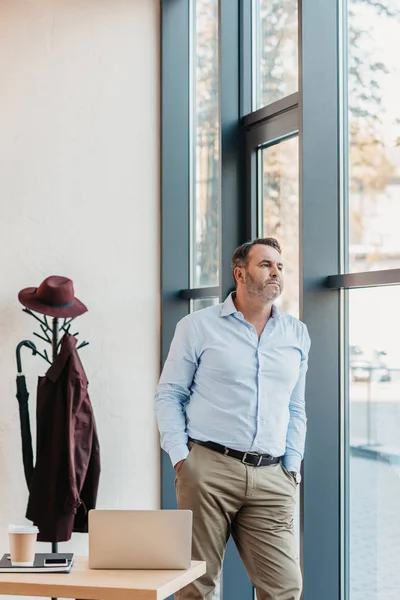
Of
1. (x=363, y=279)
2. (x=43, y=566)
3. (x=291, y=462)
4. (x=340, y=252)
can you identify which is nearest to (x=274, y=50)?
(x=340, y=252)

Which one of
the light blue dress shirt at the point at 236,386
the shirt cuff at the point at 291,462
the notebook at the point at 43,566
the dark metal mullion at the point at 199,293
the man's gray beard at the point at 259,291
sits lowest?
the notebook at the point at 43,566

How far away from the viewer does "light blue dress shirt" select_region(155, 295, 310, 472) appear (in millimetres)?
3271

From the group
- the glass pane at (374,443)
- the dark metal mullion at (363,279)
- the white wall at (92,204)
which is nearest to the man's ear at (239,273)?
the dark metal mullion at (363,279)

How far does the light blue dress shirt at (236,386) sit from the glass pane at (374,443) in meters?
0.26

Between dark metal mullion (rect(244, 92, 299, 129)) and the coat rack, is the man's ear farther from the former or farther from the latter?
the coat rack

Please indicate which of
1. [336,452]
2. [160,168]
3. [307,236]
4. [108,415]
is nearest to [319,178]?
[307,236]

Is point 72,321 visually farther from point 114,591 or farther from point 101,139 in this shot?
point 114,591

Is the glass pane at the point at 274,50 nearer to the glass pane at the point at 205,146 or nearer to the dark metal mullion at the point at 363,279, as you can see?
the glass pane at the point at 205,146

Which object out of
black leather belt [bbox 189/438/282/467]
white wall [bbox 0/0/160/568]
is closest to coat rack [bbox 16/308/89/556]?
white wall [bbox 0/0/160/568]

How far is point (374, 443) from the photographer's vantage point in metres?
3.42

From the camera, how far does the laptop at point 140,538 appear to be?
2.41 metres

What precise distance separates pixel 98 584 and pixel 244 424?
3.59 ft

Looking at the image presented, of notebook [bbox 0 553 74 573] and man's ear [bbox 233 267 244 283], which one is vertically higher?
man's ear [bbox 233 267 244 283]

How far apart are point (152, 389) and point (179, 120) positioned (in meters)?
1.53
